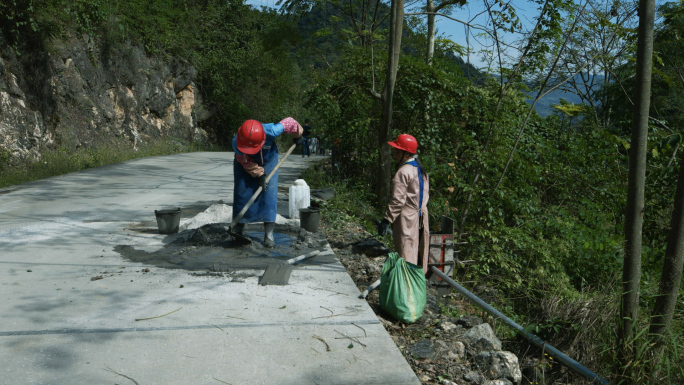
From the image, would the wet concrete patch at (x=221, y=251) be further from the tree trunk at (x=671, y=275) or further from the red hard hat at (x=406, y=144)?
the tree trunk at (x=671, y=275)

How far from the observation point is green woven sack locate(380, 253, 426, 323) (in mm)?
4461

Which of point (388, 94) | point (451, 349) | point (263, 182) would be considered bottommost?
point (451, 349)

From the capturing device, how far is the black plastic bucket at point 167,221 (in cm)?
712

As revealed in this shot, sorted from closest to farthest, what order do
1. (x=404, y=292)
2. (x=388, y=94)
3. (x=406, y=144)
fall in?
(x=404, y=292)
(x=406, y=144)
(x=388, y=94)

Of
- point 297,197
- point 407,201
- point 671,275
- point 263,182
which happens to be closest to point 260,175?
point 263,182

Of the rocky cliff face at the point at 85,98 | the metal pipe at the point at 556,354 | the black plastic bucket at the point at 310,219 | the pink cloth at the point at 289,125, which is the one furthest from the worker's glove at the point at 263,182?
the rocky cliff face at the point at 85,98

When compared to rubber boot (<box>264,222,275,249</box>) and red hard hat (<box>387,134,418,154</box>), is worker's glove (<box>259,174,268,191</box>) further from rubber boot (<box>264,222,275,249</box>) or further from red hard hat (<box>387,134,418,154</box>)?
red hard hat (<box>387,134,418,154</box>)

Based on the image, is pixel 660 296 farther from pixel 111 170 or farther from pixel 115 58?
pixel 115 58

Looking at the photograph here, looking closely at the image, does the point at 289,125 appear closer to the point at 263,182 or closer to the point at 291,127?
the point at 291,127

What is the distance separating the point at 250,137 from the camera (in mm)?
6129

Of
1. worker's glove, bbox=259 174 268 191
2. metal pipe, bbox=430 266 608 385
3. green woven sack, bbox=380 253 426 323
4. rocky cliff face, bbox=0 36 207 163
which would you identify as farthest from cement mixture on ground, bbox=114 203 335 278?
rocky cliff face, bbox=0 36 207 163

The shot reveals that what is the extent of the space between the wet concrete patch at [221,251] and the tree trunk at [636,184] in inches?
124

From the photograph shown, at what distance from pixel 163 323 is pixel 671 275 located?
3684 mm

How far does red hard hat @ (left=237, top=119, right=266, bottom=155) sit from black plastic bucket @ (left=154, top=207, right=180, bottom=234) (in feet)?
5.39
